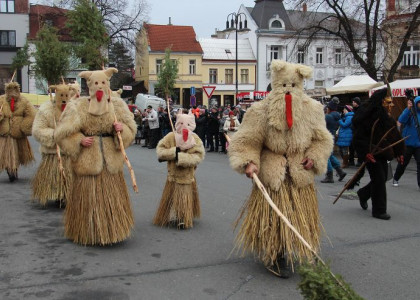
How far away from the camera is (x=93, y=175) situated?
18.4 feet

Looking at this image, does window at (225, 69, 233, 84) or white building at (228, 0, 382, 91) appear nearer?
window at (225, 69, 233, 84)

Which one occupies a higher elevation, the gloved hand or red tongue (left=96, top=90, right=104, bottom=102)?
red tongue (left=96, top=90, right=104, bottom=102)

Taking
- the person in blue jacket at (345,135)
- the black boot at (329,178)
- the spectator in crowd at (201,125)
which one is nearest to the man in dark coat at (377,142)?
the black boot at (329,178)

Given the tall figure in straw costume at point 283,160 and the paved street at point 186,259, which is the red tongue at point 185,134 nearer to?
the paved street at point 186,259

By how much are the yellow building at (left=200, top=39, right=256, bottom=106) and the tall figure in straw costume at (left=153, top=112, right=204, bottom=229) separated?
4490 centimetres

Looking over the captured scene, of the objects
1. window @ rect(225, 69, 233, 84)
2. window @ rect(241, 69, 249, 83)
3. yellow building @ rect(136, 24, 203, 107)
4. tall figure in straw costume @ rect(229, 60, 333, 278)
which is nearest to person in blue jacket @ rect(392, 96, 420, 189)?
tall figure in straw costume @ rect(229, 60, 333, 278)

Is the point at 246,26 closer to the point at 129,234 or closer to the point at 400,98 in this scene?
the point at 400,98

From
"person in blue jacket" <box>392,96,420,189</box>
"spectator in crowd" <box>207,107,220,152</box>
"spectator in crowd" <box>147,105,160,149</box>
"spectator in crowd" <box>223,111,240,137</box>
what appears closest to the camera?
"person in blue jacket" <box>392,96,420,189</box>

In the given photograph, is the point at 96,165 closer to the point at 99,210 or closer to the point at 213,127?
the point at 99,210

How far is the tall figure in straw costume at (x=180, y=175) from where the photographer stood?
6.62 metres

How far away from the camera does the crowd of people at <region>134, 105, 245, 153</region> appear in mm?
17219

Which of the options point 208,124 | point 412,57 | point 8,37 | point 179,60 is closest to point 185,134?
point 208,124

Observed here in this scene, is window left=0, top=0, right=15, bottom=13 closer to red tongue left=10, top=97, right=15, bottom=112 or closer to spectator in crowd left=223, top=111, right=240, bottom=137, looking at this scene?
spectator in crowd left=223, top=111, right=240, bottom=137

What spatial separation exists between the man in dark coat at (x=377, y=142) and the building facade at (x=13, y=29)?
149ft
